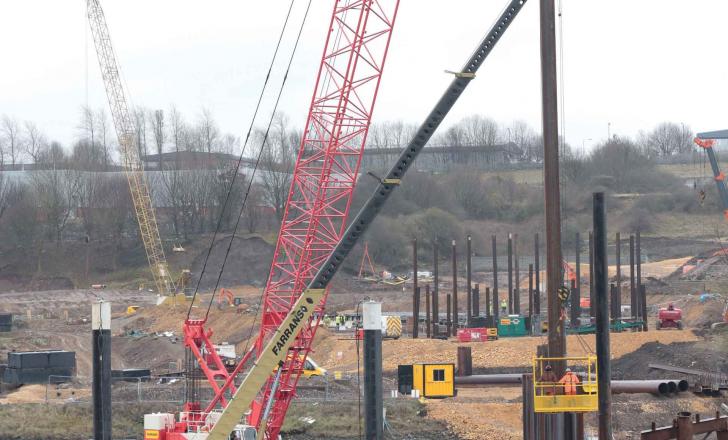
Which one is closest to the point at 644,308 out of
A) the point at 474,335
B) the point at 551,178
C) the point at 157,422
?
the point at 474,335

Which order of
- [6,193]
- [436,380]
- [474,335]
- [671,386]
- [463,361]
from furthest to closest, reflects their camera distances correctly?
[6,193], [474,335], [463,361], [436,380], [671,386]

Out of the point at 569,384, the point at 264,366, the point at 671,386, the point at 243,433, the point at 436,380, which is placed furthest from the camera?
the point at 436,380

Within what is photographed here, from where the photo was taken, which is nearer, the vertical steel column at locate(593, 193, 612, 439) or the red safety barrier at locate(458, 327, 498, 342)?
the vertical steel column at locate(593, 193, 612, 439)

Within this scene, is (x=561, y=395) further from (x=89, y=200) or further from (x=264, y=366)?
(x=89, y=200)

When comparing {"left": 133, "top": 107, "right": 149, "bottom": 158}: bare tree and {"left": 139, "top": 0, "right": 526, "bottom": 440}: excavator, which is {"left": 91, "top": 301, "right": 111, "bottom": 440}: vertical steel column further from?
{"left": 133, "top": 107, "right": 149, "bottom": 158}: bare tree

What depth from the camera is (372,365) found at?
66.7 ft

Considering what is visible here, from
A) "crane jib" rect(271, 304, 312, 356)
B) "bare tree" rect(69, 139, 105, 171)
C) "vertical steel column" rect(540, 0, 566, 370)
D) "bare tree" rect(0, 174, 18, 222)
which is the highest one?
"bare tree" rect(69, 139, 105, 171)

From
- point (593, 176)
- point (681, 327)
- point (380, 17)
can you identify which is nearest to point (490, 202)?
point (593, 176)

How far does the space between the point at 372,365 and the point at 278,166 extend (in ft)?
305

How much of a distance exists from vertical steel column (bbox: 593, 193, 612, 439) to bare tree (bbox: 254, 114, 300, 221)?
88.6m

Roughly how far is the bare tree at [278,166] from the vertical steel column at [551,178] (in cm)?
8642

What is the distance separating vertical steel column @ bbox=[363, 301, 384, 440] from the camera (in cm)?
2002

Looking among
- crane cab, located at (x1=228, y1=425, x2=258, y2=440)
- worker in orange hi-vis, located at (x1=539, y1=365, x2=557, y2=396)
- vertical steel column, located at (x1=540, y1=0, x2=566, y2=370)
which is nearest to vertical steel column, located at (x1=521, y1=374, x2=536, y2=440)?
worker in orange hi-vis, located at (x1=539, y1=365, x2=557, y2=396)

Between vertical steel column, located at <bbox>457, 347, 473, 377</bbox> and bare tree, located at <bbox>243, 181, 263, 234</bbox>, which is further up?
bare tree, located at <bbox>243, 181, 263, 234</bbox>
